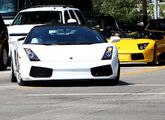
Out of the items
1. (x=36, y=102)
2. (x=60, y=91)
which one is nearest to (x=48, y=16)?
(x=60, y=91)

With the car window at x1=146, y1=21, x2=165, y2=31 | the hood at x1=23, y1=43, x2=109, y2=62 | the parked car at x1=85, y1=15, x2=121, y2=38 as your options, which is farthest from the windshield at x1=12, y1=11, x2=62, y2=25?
the hood at x1=23, y1=43, x2=109, y2=62

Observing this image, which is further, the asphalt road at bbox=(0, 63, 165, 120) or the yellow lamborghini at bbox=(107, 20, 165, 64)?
the yellow lamborghini at bbox=(107, 20, 165, 64)

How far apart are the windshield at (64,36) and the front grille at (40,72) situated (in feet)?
3.12

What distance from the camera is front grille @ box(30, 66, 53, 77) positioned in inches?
547

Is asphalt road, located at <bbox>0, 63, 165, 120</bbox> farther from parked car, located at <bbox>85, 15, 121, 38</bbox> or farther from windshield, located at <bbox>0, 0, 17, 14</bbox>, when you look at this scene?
windshield, located at <bbox>0, 0, 17, 14</bbox>

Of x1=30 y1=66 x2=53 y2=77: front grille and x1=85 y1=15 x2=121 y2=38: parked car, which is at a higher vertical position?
x1=30 y1=66 x2=53 y2=77: front grille

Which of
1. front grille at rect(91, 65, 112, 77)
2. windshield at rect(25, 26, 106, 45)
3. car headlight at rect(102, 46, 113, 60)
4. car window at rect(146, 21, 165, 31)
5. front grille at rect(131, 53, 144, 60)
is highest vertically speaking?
windshield at rect(25, 26, 106, 45)

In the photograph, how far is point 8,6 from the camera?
33250 millimetres

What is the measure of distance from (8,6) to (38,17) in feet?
27.2

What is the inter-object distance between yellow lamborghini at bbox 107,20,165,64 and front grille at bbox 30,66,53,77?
8.37 metres

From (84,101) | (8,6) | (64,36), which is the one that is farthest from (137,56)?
(8,6)

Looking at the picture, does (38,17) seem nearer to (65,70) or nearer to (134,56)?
(134,56)

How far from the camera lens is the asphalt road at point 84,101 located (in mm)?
9352

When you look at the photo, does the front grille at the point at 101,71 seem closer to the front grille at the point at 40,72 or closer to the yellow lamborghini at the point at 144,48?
the front grille at the point at 40,72
